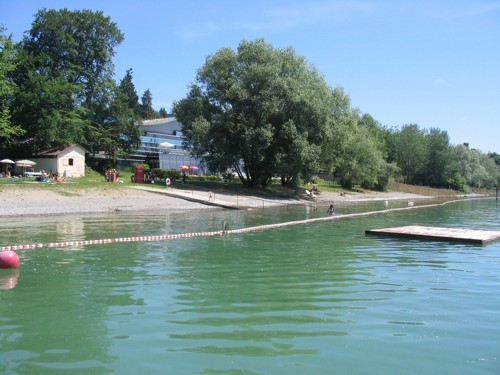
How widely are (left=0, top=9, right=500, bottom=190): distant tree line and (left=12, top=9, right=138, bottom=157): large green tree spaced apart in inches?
4.9

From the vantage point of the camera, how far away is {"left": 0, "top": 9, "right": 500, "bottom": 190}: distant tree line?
50.7 metres

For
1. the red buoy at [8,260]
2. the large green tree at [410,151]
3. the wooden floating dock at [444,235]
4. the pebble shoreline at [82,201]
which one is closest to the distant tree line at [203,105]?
the pebble shoreline at [82,201]

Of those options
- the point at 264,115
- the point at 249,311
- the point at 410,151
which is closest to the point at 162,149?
the point at 264,115

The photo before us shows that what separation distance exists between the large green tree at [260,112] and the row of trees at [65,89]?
11971 mm

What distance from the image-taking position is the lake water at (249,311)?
282 inches

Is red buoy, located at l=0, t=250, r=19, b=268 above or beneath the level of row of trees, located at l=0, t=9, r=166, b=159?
beneath

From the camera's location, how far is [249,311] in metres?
9.74

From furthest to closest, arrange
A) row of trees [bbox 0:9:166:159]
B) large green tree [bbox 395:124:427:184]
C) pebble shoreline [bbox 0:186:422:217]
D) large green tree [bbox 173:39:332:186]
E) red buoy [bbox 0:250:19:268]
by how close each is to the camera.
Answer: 1. large green tree [bbox 395:124:427:184]
2. large green tree [bbox 173:39:332:186]
3. row of trees [bbox 0:9:166:159]
4. pebble shoreline [bbox 0:186:422:217]
5. red buoy [bbox 0:250:19:268]

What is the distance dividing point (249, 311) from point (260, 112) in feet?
145

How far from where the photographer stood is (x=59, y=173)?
50.8 metres

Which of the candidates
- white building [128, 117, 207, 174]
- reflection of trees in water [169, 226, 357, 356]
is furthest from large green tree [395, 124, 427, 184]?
reflection of trees in water [169, 226, 357, 356]

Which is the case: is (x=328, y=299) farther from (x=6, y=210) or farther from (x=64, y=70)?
(x=64, y=70)

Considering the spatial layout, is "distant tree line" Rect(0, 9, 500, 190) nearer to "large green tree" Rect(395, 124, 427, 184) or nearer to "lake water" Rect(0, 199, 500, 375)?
"lake water" Rect(0, 199, 500, 375)

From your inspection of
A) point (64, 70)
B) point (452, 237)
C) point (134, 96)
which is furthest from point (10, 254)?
point (134, 96)
